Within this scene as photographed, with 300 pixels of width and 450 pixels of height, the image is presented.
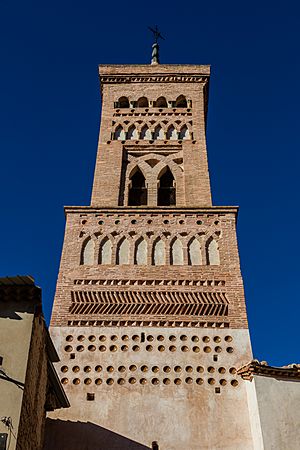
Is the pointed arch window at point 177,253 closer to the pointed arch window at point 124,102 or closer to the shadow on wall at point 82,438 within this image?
the shadow on wall at point 82,438

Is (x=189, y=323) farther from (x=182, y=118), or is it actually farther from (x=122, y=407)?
(x=182, y=118)

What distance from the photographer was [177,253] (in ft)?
38.7

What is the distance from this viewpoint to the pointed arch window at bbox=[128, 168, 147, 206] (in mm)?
14344

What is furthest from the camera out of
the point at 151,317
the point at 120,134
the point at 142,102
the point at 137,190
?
the point at 142,102

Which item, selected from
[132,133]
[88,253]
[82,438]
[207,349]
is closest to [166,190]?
[132,133]

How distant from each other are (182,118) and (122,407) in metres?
8.85

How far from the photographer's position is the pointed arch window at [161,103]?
16500 millimetres

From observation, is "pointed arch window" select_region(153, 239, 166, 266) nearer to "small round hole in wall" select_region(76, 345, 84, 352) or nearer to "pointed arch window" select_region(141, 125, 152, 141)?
"small round hole in wall" select_region(76, 345, 84, 352)

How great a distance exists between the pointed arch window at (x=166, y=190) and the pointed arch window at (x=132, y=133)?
4.45 feet

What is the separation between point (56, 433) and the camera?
9.22 m

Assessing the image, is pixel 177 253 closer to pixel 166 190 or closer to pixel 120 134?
pixel 166 190

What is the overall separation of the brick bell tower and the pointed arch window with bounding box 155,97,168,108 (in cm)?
243

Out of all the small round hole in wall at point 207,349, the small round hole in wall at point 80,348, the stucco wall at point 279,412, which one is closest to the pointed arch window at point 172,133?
the small round hole in wall at point 207,349

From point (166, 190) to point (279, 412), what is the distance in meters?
7.11
